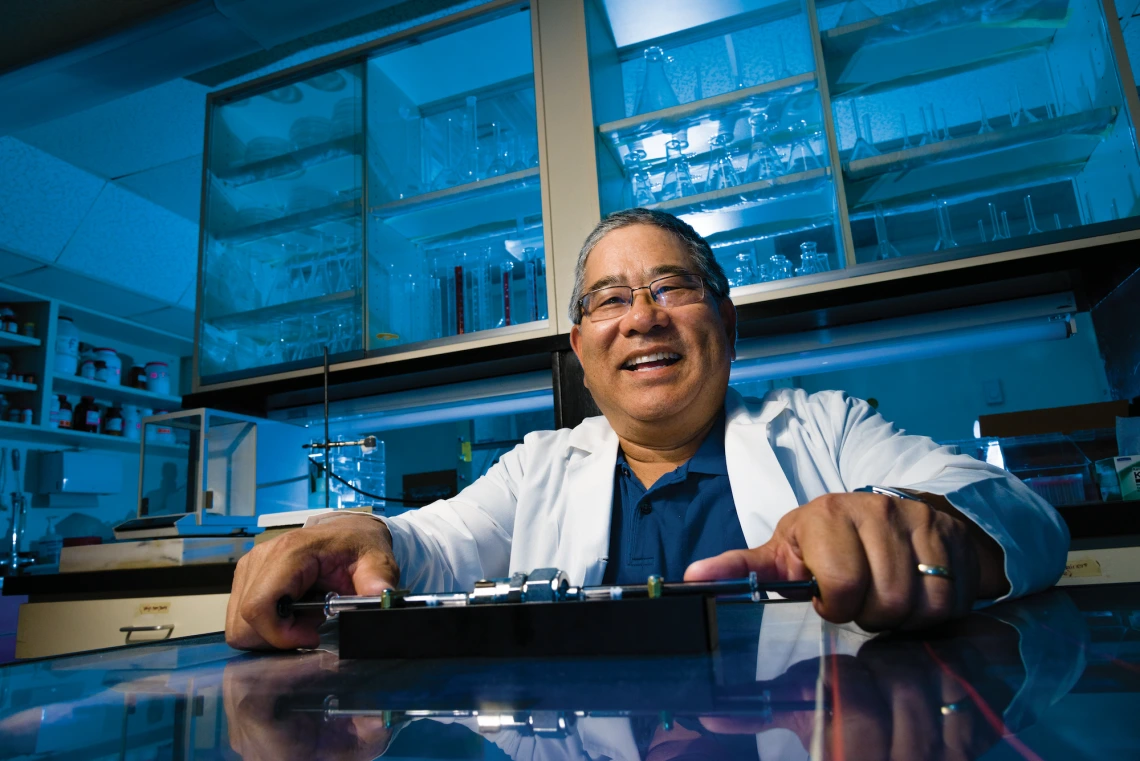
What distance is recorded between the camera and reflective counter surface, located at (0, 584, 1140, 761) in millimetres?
206

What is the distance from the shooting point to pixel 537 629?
394 mm

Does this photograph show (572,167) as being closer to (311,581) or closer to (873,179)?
(873,179)

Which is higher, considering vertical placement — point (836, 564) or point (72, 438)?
point (72, 438)

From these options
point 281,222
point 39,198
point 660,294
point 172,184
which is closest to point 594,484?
point 660,294

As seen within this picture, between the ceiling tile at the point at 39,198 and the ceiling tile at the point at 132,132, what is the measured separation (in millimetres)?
84

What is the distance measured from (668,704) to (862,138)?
207cm

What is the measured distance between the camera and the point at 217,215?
2582 millimetres

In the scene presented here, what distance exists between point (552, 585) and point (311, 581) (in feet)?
1.24

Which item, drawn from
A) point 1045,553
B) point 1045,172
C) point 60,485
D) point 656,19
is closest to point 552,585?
point 1045,553

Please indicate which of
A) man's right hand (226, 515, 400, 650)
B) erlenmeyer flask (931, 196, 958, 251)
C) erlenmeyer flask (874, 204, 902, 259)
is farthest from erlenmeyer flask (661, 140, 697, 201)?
man's right hand (226, 515, 400, 650)

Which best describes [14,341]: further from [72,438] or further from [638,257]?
[638,257]

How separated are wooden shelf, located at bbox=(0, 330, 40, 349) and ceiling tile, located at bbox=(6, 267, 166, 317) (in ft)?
1.24

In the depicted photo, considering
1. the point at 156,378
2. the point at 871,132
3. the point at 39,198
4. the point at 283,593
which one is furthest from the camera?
the point at 156,378

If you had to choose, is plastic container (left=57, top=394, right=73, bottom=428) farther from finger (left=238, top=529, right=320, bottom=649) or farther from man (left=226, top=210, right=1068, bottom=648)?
finger (left=238, top=529, right=320, bottom=649)
